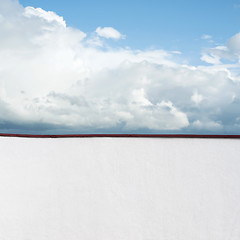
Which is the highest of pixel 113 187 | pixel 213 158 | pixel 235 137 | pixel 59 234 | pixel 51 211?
pixel 235 137

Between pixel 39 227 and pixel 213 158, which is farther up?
pixel 213 158

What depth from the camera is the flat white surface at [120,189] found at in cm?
860

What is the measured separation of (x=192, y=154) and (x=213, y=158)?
1.82 ft

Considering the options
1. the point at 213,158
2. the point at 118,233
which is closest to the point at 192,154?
the point at 213,158

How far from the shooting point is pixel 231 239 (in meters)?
8.45

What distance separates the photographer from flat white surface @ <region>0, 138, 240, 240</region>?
8.60m

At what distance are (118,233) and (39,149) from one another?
3235 millimetres

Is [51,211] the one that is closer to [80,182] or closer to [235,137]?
[80,182]

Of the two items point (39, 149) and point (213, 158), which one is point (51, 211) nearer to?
point (39, 149)

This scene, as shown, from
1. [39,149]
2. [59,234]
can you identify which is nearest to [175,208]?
[59,234]

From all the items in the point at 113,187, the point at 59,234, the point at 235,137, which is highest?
the point at 235,137

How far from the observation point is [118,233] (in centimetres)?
879

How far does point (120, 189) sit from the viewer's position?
8922 mm

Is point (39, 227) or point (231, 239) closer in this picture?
point (231, 239)
